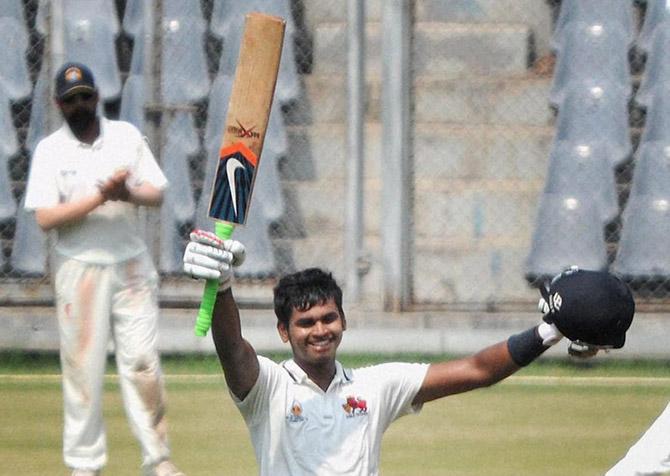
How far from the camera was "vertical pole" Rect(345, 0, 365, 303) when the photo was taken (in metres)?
10.4

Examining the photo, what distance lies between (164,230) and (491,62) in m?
2.16

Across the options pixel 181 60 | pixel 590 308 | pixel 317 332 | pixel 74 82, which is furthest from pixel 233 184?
pixel 181 60

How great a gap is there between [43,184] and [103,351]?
2.24 ft

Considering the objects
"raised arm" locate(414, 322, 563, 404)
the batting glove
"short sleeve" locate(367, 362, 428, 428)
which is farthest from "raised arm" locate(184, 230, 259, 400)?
the batting glove

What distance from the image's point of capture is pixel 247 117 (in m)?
4.67

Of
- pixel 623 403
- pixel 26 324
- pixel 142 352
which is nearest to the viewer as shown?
pixel 142 352

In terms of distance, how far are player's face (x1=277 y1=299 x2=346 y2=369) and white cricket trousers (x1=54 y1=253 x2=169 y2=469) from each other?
2.33 meters

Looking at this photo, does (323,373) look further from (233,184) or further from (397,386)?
(233,184)

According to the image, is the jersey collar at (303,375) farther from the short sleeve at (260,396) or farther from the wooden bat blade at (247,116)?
the wooden bat blade at (247,116)

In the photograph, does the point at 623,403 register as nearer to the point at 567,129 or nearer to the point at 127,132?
the point at 567,129

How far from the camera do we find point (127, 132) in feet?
23.1

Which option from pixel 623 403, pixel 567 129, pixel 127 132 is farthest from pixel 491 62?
pixel 127 132

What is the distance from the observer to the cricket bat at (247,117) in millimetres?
4641

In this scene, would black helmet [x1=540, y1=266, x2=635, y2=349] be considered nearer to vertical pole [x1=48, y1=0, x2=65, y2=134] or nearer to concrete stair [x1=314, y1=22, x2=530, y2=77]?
concrete stair [x1=314, y1=22, x2=530, y2=77]
